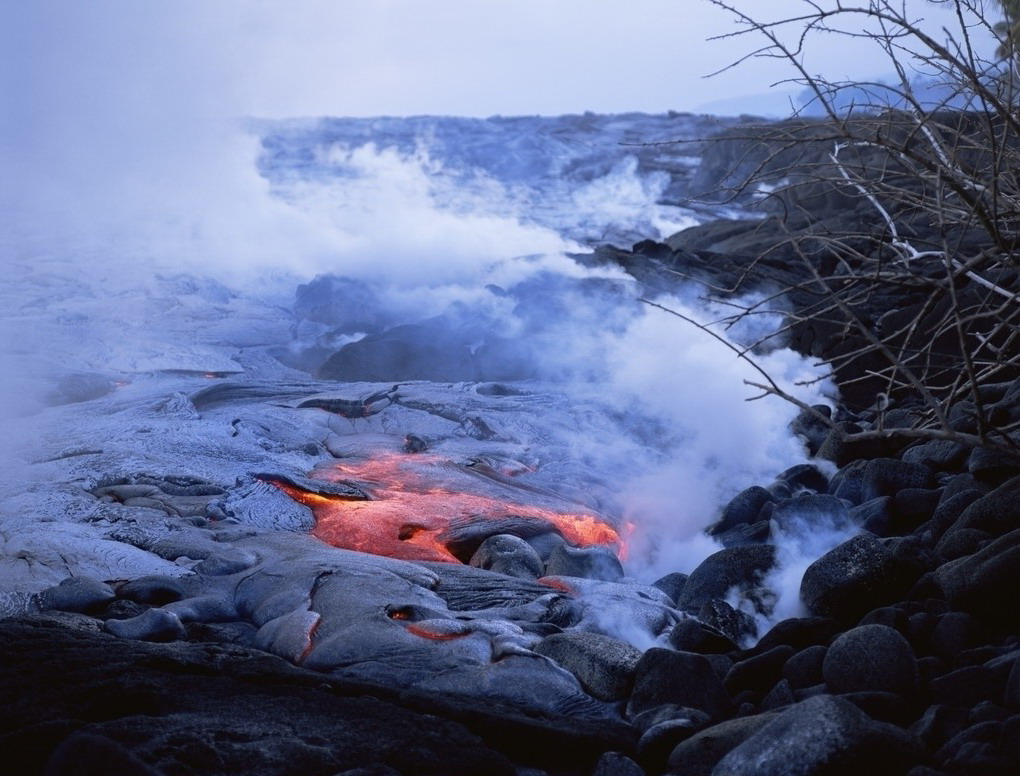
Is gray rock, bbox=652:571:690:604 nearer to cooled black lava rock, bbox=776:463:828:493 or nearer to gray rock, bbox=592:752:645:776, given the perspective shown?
cooled black lava rock, bbox=776:463:828:493

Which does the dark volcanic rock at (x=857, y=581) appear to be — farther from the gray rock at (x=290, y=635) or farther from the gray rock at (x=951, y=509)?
the gray rock at (x=290, y=635)

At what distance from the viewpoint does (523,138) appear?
103 feet

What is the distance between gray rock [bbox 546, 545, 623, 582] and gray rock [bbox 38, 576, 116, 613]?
2.55 m

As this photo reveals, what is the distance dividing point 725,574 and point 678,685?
5.93 ft

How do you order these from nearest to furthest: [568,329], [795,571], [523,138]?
[795,571], [568,329], [523,138]

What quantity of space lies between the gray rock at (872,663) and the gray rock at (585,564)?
2409 mm

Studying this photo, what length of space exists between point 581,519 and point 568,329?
4.94m

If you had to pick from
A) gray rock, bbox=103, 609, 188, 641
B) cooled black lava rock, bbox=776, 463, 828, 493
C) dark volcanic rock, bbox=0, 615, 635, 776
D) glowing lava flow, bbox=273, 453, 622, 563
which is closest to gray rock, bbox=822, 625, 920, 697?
dark volcanic rock, bbox=0, 615, 635, 776

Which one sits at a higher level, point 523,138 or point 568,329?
point 523,138

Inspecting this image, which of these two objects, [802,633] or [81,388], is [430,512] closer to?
[802,633]

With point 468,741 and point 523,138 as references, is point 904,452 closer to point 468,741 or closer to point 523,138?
point 468,741

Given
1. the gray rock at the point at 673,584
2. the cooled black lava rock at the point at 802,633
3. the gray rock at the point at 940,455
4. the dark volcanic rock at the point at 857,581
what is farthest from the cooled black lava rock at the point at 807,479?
the cooled black lava rock at the point at 802,633

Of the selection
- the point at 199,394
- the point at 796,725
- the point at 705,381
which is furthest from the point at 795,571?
the point at 199,394

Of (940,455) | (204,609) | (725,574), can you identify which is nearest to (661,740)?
(725,574)
